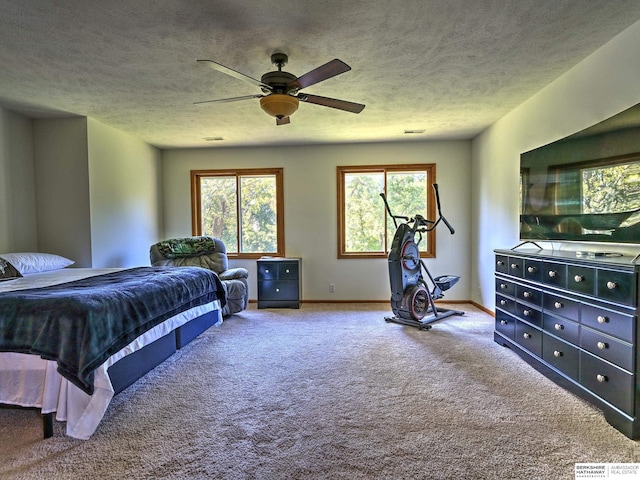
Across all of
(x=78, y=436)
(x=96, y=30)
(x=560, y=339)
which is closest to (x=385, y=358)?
(x=560, y=339)

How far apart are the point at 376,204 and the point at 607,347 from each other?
364 cm

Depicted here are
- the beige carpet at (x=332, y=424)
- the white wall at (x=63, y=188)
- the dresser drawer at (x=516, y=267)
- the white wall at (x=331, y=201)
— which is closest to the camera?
the beige carpet at (x=332, y=424)

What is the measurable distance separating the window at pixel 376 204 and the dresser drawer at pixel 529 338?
236 cm

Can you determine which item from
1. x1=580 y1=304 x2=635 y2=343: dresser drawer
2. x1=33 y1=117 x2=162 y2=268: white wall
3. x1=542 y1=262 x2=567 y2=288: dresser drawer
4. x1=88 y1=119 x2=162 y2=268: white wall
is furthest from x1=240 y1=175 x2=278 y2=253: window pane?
x1=580 y1=304 x2=635 y2=343: dresser drawer

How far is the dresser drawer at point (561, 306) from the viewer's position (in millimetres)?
2193

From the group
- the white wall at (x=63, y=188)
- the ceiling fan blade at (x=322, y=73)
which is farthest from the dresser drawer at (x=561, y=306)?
the white wall at (x=63, y=188)

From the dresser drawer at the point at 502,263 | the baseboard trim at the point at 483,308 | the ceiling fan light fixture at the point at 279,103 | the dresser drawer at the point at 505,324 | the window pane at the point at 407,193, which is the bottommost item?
the baseboard trim at the point at 483,308

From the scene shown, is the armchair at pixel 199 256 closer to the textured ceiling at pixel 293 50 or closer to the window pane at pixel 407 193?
the textured ceiling at pixel 293 50

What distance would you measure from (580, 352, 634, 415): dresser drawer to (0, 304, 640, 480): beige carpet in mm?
167

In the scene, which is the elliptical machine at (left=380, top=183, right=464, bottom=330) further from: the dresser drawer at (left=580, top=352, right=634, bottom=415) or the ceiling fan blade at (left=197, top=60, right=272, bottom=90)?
the ceiling fan blade at (left=197, top=60, right=272, bottom=90)

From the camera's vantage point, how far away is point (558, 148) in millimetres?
2871

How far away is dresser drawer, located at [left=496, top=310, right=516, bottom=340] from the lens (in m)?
2.98

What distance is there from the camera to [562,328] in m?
2.30

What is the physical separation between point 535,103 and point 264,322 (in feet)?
12.9
